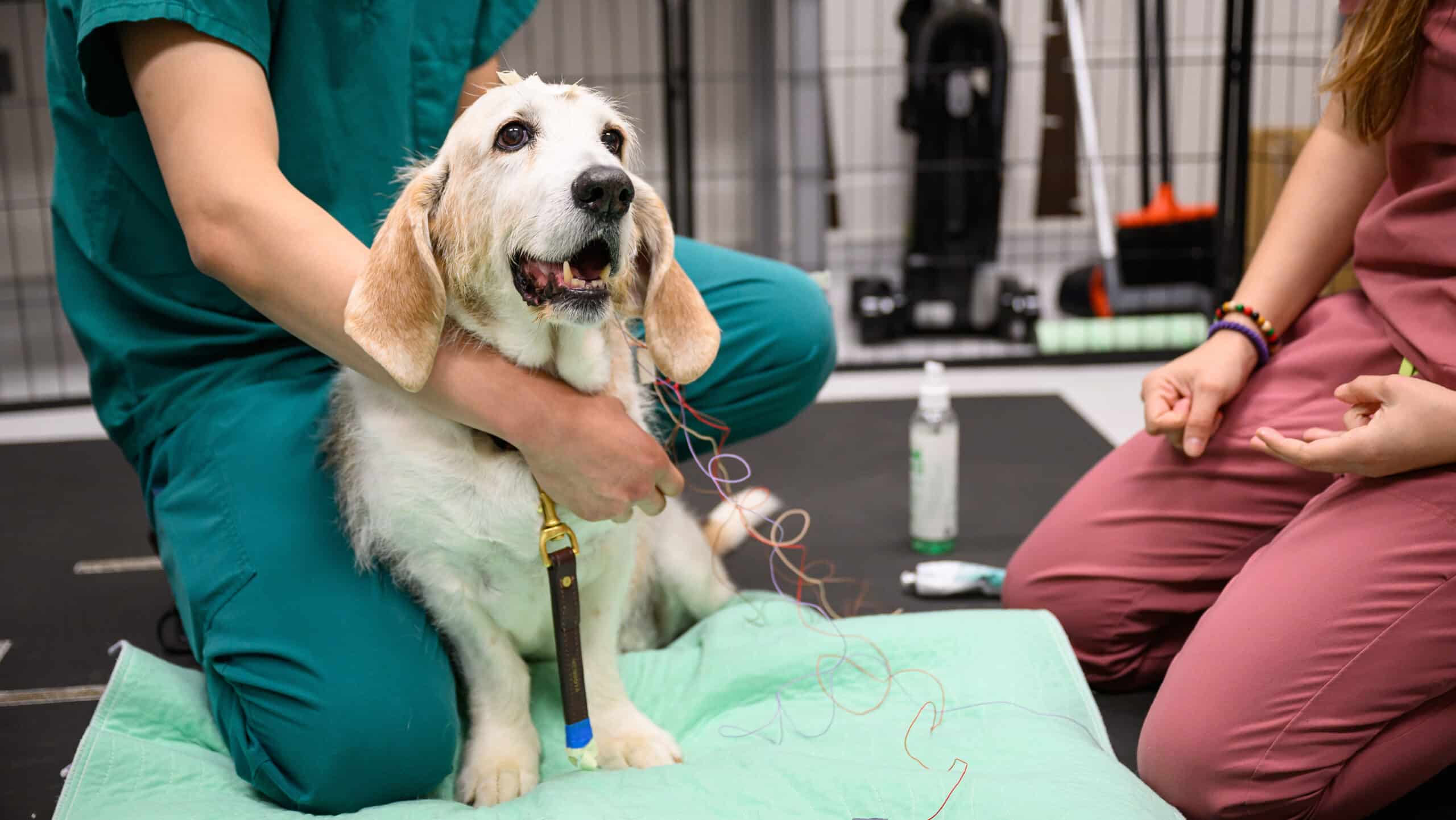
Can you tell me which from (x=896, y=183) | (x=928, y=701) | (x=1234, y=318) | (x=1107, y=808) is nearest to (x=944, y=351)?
(x=896, y=183)

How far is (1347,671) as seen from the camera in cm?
112

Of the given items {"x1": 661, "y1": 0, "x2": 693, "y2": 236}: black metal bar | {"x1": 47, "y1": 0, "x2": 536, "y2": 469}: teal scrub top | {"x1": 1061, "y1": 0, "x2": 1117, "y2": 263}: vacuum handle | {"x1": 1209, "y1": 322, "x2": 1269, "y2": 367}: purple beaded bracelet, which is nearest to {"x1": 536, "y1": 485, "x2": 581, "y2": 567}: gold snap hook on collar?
{"x1": 47, "y1": 0, "x2": 536, "y2": 469}: teal scrub top

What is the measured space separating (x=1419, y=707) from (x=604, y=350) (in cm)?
85

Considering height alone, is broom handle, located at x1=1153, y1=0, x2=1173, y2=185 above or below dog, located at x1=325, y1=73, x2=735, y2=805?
above

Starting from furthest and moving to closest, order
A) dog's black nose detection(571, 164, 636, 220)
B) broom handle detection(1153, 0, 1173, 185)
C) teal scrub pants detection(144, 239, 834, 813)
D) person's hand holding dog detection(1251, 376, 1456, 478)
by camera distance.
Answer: broom handle detection(1153, 0, 1173, 185) → teal scrub pants detection(144, 239, 834, 813) → person's hand holding dog detection(1251, 376, 1456, 478) → dog's black nose detection(571, 164, 636, 220)

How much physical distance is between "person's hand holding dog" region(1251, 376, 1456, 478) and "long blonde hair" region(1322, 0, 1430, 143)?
348 millimetres

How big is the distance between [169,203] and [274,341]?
19cm

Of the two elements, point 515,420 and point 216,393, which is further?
point 216,393

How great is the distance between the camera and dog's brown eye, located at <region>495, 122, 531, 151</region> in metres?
1.07

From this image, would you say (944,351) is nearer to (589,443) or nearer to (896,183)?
(896,183)

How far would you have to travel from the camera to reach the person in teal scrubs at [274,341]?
1131 millimetres

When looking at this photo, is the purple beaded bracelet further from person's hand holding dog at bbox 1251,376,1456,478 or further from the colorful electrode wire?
the colorful electrode wire

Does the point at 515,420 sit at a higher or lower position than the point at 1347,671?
higher

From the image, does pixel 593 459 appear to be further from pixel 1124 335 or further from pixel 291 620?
pixel 1124 335
